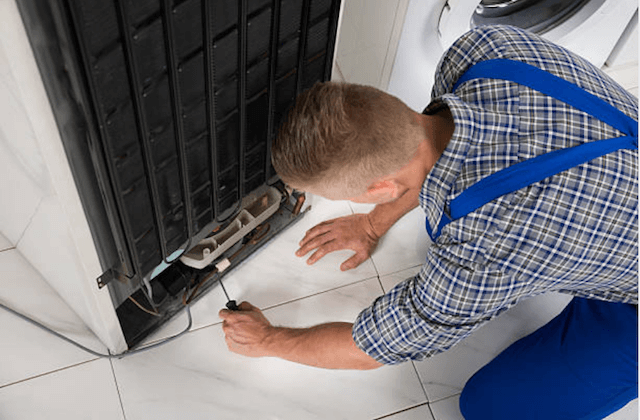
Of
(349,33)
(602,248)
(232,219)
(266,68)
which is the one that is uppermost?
(266,68)

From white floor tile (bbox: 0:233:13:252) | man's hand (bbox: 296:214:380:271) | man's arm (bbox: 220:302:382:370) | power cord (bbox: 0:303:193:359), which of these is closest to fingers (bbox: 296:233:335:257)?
man's hand (bbox: 296:214:380:271)

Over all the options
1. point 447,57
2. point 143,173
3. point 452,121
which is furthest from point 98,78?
point 447,57

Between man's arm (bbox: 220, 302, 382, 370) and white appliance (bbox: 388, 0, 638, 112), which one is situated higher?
white appliance (bbox: 388, 0, 638, 112)

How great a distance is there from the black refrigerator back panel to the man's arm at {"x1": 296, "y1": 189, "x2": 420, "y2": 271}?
0.30 metres

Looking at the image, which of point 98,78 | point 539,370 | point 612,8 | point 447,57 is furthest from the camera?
point 612,8

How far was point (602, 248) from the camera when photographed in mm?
1008

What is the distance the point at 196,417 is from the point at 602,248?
89 cm

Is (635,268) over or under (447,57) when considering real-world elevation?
under

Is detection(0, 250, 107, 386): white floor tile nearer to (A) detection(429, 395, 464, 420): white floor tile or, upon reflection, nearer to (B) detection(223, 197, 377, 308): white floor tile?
(B) detection(223, 197, 377, 308): white floor tile

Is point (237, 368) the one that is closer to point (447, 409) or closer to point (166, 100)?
point (447, 409)

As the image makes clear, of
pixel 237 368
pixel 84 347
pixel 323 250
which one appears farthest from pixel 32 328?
pixel 323 250

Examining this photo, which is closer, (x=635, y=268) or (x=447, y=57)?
(x=635, y=268)

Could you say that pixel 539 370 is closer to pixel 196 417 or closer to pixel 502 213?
pixel 502 213

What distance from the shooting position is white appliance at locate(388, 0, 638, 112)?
1516 millimetres
